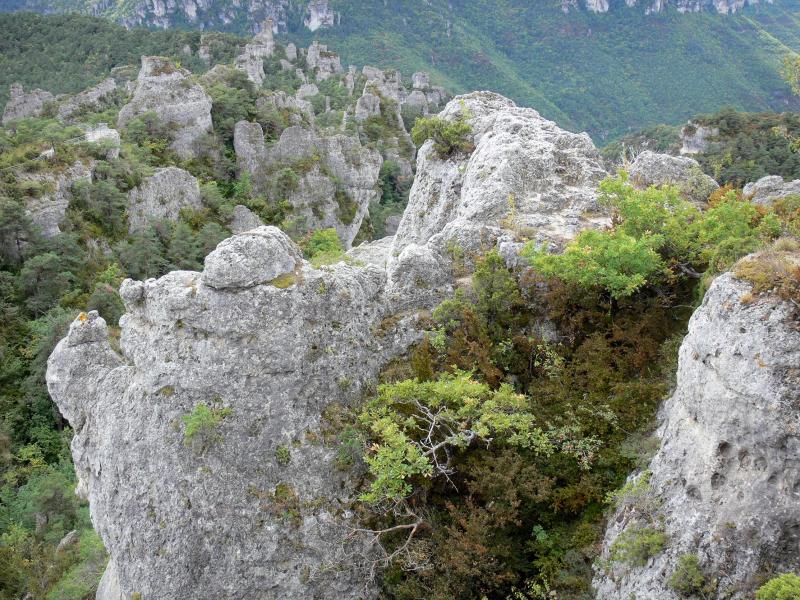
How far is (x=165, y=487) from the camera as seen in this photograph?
30.7 ft

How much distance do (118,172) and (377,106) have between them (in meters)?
41.4

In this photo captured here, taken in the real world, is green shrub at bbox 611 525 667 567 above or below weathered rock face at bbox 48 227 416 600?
above

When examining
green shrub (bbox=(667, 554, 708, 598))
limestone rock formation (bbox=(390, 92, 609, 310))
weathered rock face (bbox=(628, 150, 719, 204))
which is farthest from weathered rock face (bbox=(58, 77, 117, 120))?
green shrub (bbox=(667, 554, 708, 598))

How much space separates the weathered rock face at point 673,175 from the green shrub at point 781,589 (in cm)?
1037


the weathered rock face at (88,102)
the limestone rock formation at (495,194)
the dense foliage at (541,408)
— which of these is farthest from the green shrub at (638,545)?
the weathered rock face at (88,102)

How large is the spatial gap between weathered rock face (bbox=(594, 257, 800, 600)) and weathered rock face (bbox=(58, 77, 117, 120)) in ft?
175

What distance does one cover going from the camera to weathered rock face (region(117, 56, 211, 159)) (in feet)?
131

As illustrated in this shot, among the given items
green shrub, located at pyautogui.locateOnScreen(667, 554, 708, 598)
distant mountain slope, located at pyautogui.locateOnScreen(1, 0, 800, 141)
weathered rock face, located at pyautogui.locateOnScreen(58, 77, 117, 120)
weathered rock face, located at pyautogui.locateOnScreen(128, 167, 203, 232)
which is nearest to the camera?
green shrub, located at pyautogui.locateOnScreen(667, 554, 708, 598)

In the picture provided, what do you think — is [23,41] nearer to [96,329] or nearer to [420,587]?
[96,329]

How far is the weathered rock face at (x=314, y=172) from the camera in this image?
4188 centimetres

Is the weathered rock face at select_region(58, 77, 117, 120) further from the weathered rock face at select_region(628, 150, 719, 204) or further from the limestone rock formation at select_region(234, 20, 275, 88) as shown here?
the weathered rock face at select_region(628, 150, 719, 204)

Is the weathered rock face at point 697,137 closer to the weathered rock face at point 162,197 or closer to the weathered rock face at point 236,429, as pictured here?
the weathered rock face at point 162,197

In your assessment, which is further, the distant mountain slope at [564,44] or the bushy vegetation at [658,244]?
the distant mountain slope at [564,44]

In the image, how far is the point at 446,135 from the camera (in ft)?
57.9
